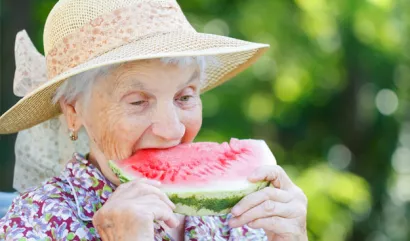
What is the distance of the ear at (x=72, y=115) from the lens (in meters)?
3.00

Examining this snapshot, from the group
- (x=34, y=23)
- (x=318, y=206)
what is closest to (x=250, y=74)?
(x=318, y=206)

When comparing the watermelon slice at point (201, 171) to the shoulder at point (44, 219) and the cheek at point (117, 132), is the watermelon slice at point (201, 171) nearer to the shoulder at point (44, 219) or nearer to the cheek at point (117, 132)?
the cheek at point (117, 132)

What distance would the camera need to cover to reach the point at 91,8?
2914mm

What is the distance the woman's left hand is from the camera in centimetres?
266

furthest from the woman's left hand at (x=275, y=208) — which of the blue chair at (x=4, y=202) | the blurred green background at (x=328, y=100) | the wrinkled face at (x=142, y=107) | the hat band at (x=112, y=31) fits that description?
the blurred green background at (x=328, y=100)

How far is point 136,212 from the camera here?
8.34 feet

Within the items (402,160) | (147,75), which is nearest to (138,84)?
(147,75)

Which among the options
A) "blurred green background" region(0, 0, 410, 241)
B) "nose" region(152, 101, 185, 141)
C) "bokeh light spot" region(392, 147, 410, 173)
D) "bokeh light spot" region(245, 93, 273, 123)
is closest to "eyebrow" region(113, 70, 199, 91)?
"nose" region(152, 101, 185, 141)

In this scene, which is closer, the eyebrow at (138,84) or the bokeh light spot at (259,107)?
the eyebrow at (138,84)

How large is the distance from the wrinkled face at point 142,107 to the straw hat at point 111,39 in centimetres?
8

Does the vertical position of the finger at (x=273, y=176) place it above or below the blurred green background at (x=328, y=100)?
above

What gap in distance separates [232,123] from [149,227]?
21.3 feet

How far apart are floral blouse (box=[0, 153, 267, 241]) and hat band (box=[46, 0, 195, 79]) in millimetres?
378

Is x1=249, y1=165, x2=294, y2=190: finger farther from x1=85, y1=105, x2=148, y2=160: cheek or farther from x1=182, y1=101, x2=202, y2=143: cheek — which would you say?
x1=85, y1=105, x2=148, y2=160: cheek
